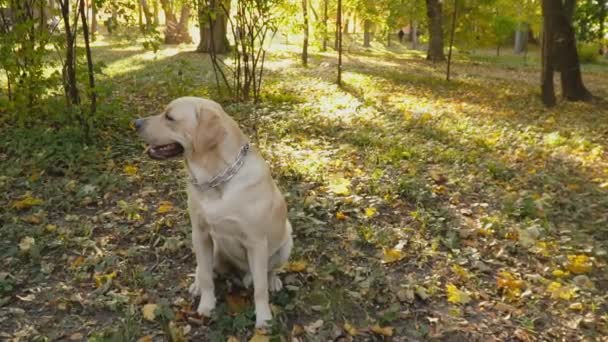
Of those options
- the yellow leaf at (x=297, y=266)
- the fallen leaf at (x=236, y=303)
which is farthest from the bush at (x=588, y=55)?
the fallen leaf at (x=236, y=303)

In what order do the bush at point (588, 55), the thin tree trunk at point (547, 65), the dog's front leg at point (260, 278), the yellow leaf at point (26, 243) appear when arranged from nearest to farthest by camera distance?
the dog's front leg at point (260, 278) → the yellow leaf at point (26, 243) → the thin tree trunk at point (547, 65) → the bush at point (588, 55)

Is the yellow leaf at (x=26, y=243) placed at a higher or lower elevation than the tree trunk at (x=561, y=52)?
lower

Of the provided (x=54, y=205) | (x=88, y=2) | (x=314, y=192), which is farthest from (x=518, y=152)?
(x=88, y=2)

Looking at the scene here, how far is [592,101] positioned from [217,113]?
11.2 metres

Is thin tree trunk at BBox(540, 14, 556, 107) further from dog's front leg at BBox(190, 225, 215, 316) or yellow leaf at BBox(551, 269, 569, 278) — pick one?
dog's front leg at BBox(190, 225, 215, 316)

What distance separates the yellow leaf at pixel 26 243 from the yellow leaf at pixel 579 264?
4419mm

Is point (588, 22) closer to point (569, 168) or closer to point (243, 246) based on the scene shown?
point (569, 168)

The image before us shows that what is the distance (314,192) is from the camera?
227 inches

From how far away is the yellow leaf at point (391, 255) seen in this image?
4.34 meters

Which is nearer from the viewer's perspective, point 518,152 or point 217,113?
point 217,113

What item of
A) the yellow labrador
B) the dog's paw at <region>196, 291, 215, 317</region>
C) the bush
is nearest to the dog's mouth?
the yellow labrador

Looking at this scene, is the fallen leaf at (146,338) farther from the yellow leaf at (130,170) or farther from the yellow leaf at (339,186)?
the yellow leaf at (130,170)

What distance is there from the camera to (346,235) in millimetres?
4766

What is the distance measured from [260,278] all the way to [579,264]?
265 cm
